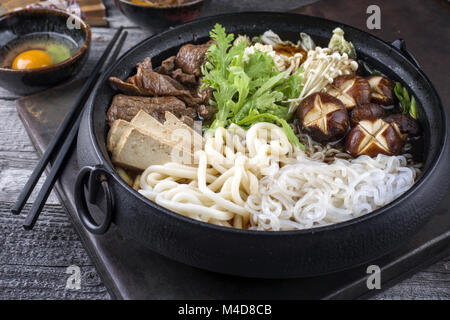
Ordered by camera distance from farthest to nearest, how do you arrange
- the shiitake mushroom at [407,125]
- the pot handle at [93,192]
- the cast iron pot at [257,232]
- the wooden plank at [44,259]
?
1. the shiitake mushroom at [407,125]
2. the wooden plank at [44,259]
3. the pot handle at [93,192]
4. the cast iron pot at [257,232]

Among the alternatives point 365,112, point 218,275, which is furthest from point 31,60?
point 365,112

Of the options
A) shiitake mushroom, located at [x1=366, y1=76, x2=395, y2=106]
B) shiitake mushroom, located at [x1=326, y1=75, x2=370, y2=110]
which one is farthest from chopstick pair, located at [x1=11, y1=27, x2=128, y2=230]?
shiitake mushroom, located at [x1=366, y1=76, x2=395, y2=106]

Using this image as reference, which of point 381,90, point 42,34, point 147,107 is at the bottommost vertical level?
point 42,34

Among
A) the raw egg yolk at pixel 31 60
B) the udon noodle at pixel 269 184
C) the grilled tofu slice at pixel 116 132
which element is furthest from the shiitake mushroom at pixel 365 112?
the raw egg yolk at pixel 31 60

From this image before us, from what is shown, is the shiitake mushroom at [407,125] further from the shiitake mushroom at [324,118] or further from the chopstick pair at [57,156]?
the chopstick pair at [57,156]

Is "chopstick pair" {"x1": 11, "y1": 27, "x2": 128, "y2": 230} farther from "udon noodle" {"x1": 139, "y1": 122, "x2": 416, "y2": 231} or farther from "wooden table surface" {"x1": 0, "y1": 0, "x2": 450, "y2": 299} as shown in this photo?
"udon noodle" {"x1": 139, "y1": 122, "x2": 416, "y2": 231}

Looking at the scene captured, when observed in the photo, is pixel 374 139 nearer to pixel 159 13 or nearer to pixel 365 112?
pixel 365 112

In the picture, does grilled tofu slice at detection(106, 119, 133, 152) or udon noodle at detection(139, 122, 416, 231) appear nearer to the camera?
udon noodle at detection(139, 122, 416, 231)
